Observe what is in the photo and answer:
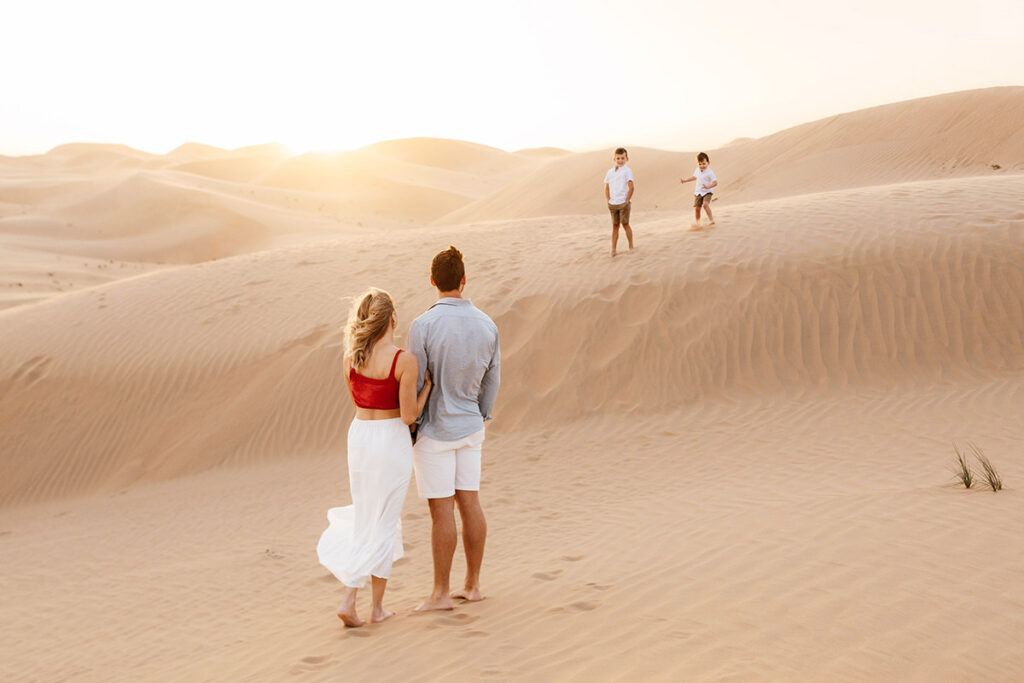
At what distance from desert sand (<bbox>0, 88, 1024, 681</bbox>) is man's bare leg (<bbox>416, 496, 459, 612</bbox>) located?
10cm

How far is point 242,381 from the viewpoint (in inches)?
A: 430

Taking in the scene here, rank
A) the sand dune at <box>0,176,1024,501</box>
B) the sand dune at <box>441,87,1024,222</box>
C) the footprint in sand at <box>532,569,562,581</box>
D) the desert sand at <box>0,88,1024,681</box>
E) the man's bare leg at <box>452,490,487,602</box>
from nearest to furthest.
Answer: the desert sand at <box>0,88,1024,681</box>
the man's bare leg at <box>452,490,487,602</box>
the footprint in sand at <box>532,569,562,581</box>
the sand dune at <box>0,176,1024,501</box>
the sand dune at <box>441,87,1024,222</box>

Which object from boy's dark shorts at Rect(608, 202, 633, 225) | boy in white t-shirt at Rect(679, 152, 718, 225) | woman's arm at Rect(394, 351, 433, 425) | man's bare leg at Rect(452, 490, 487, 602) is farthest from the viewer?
boy in white t-shirt at Rect(679, 152, 718, 225)

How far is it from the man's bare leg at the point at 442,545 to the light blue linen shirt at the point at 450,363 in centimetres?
38

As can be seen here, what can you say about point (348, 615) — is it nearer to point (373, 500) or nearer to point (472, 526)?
point (373, 500)

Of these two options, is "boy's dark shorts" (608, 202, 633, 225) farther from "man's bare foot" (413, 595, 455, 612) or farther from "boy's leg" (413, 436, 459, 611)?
"man's bare foot" (413, 595, 455, 612)

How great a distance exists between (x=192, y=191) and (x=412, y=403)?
37863 mm

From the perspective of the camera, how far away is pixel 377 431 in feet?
13.3

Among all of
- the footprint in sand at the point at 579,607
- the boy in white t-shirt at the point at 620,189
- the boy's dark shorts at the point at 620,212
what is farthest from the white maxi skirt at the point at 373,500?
the boy's dark shorts at the point at 620,212

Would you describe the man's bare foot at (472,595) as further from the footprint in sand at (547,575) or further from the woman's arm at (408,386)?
the woman's arm at (408,386)

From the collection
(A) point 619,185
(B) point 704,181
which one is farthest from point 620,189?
(B) point 704,181

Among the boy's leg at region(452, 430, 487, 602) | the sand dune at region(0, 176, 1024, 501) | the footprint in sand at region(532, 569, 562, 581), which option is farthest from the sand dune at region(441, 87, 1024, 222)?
the boy's leg at region(452, 430, 487, 602)

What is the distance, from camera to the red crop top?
13.2 feet

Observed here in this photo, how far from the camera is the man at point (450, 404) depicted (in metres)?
4.16
